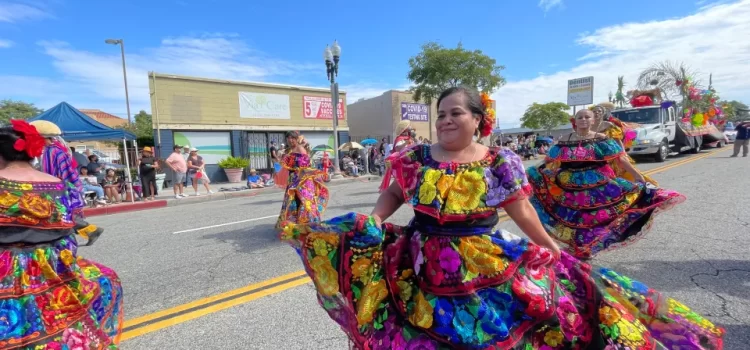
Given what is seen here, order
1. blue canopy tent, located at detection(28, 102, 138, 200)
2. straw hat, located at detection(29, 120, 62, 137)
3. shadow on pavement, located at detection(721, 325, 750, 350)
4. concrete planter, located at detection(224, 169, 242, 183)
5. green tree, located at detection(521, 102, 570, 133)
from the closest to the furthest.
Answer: shadow on pavement, located at detection(721, 325, 750, 350), straw hat, located at detection(29, 120, 62, 137), blue canopy tent, located at detection(28, 102, 138, 200), concrete planter, located at detection(224, 169, 242, 183), green tree, located at detection(521, 102, 570, 133)

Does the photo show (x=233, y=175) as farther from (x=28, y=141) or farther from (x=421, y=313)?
(x=421, y=313)

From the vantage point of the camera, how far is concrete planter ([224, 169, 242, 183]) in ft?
57.9

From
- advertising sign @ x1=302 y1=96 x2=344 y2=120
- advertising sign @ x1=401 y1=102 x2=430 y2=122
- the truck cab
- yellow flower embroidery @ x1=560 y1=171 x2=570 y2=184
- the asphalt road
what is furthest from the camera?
advertising sign @ x1=401 y1=102 x2=430 y2=122

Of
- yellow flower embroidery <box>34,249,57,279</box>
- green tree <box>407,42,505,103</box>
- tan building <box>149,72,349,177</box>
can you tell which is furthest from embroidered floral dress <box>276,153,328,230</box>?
green tree <box>407,42,505,103</box>

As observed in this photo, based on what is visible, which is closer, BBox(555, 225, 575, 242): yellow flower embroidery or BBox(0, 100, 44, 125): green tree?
BBox(555, 225, 575, 242): yellow flower embroidery

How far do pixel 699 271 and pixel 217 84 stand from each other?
1934 centimetres

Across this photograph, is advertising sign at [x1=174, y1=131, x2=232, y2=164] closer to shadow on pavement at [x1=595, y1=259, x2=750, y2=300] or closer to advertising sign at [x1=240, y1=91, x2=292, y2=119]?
advertising sign at [x1=240, y1=91, x2=292, y2=119]

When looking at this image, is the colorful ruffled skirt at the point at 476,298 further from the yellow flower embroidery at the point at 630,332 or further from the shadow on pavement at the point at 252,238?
the shadow on pavement at the point at 252,238

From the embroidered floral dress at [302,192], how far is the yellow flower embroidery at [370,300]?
3.69 metres

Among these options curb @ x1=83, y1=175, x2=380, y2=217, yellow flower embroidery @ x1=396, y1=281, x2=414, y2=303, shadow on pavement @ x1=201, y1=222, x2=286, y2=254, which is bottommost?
curb @ x1=83, y1=175, x2=380, y2=217

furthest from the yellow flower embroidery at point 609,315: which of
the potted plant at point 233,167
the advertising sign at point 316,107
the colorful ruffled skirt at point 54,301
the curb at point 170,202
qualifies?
the advertising sign at point 316,107

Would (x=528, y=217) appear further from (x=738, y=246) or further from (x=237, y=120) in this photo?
(x=237, y=120)

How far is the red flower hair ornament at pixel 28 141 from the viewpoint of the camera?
Result: 91.9 inches

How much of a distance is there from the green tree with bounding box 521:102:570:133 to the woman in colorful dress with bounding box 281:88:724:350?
56840 mm
